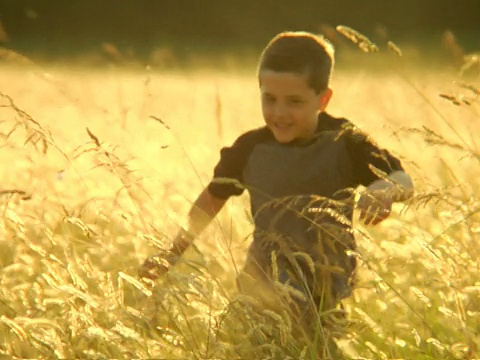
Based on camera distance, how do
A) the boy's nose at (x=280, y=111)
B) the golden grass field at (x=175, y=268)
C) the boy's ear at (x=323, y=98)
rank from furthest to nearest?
the boy's ear at (x=323, y=98) < the boy's nose at (x=280, y=111) < the golden grass field at (x=175, y=268)

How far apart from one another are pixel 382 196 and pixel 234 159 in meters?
1.16

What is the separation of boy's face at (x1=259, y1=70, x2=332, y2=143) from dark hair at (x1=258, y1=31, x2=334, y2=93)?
1.1 inches

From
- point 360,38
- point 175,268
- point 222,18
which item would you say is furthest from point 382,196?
point 222,18

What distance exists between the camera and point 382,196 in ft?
10.7

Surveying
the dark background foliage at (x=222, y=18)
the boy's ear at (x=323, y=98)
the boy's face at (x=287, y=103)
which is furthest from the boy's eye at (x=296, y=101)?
the dark background foliage at (x=222, y=18)

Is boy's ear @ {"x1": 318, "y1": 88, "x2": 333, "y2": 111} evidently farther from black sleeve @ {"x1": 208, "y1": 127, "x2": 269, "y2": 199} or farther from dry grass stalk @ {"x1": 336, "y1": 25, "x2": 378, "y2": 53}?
dry grass stalk @ {"x1": 336, "y1": 25, "x2": 378, "y2": 53}

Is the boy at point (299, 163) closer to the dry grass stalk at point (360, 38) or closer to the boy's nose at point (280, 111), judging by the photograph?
the boy's nose at point (280, 111)

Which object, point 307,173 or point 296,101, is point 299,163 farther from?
point 296,101

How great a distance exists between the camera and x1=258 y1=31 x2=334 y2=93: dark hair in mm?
4090

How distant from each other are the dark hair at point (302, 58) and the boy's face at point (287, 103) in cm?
3

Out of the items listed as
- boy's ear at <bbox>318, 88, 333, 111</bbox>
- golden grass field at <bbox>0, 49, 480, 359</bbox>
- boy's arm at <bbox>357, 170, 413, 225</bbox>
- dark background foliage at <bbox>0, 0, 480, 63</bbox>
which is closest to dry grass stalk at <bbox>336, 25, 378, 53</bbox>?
golden grass field at <bbox>0, 49, 480, 359</bbox>

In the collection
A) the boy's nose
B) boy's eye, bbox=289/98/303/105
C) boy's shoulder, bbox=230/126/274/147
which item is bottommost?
boy's shoulder, bbox=230/126/274/147

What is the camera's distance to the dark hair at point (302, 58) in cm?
409

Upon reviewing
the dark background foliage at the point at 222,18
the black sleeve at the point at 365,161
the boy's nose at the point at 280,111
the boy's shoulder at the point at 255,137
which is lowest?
A: the black sleeve at the point at 365,161
